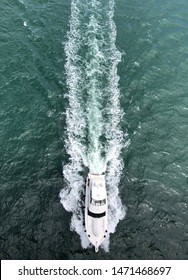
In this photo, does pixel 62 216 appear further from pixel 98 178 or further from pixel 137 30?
pixel 137 30

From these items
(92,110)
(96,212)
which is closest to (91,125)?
(92,110)

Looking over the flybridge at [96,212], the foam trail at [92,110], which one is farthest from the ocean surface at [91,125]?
the flybridge at [96,212]

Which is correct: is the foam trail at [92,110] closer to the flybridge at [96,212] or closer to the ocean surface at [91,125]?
the ocean surface at [91,125]

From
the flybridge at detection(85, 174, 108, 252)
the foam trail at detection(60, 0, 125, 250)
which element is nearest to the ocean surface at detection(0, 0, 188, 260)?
the foam trail at detection(60, 0, 125, 250)

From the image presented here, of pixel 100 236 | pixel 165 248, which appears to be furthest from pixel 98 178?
pixel 165 248

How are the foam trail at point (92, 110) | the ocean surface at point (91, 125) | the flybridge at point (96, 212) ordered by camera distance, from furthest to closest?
the foam trail at point (92, 110)
the ocean surface at point (91, 125)
the flybridge at point (96, 212)
